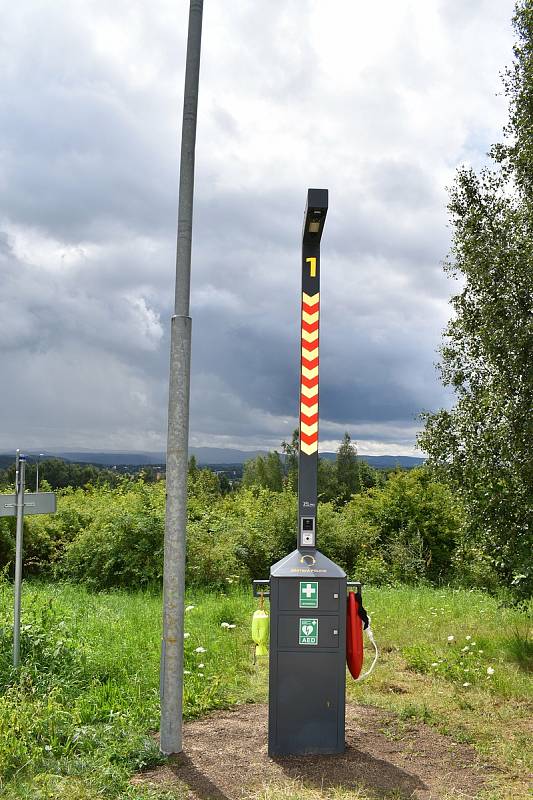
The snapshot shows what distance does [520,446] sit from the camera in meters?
7.98

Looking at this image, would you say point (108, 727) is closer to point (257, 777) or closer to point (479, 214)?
point (257, 777)

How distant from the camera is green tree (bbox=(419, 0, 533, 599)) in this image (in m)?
8.01

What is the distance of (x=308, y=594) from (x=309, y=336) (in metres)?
1.94

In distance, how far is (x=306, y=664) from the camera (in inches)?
204

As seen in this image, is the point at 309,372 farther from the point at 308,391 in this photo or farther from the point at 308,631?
the point at 308,631

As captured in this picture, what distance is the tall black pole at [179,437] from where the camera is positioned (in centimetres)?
505

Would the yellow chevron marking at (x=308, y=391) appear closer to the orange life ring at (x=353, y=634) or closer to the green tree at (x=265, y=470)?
the orange life ring at (x=353, y=634)

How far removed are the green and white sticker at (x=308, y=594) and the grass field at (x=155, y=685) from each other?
46.2 inches

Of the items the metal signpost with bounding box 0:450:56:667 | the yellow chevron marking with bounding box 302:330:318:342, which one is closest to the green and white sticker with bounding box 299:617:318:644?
the yellow chevron marking with bounding box 302:330:318:342

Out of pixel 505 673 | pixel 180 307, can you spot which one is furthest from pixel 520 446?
pixel 180 307

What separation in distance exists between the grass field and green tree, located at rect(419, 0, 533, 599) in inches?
48.6

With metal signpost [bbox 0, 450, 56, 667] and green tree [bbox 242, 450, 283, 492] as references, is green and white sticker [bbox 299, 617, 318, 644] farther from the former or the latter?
A: green tree [bbox 242, 450, 283, 492]

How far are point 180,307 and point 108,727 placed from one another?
304 centimetres

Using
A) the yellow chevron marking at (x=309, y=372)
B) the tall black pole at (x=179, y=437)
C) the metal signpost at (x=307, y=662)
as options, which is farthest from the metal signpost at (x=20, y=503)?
the yellow chevron marking at (x=309, y=372)
